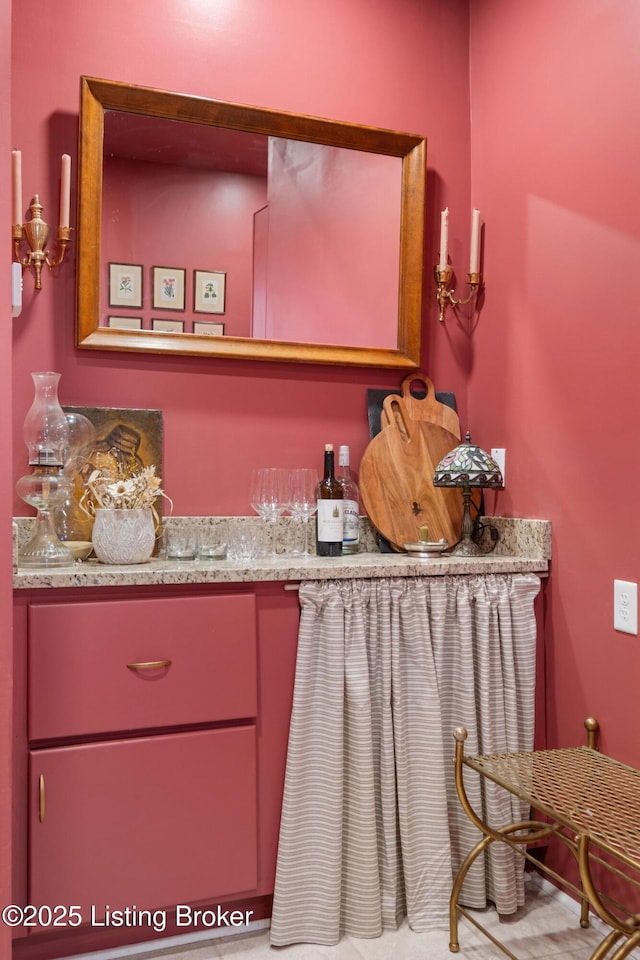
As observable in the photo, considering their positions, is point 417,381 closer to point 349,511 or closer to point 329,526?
point 349,511

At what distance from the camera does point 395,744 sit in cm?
189

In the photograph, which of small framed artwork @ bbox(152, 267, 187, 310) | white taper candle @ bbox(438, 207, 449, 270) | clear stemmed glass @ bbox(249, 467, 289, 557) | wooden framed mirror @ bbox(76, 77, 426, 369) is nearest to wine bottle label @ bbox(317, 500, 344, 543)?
clear stemmed glass @ bbox(249, 467, 289, 557)

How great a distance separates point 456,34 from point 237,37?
753mm

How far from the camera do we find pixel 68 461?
2.03 meters

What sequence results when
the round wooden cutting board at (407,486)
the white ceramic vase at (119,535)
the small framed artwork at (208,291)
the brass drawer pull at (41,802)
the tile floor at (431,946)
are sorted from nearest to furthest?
1. the brass drawer pull at (41,802)
2. the tile floor at (431,946)
3. the white ceramic vase at (119,535)
4. the small framed artwork at (208,291)
5. the round wooden cutting board at (407,486)

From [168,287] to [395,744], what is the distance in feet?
4.40

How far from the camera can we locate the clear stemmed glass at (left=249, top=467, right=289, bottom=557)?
2.18 m

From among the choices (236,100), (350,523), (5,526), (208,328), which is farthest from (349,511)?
(236,100)

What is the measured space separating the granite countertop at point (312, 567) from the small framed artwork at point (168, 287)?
1.94ft

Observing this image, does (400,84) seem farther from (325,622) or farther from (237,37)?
(325,622)

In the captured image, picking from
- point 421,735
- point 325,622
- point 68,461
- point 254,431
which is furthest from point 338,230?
point 421,735

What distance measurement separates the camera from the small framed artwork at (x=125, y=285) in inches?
82.7

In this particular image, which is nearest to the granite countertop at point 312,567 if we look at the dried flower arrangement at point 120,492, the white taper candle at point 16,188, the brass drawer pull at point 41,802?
the dried flower arrangement at point 120,492

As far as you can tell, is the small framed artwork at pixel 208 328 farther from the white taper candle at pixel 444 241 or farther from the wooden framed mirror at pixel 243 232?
the white taper candle at pixel 444 241
